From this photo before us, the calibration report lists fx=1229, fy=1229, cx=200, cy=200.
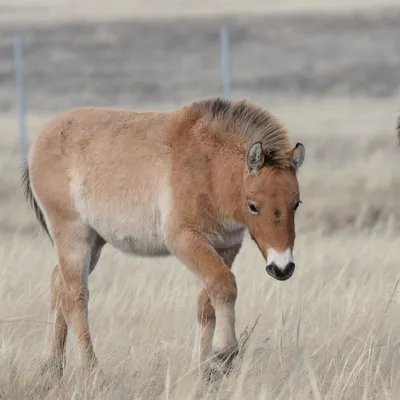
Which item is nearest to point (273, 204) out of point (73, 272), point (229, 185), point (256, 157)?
point (256, 157)

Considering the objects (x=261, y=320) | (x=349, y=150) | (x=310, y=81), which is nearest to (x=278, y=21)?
(x=310, y=81)

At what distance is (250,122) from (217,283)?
100 cm

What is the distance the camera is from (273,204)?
249 inches

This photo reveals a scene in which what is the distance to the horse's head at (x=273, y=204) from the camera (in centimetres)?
623

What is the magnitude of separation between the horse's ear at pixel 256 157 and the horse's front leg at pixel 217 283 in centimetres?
51

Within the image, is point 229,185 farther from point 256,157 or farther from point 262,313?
point 262,313

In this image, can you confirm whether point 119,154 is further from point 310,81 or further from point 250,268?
point 310,81

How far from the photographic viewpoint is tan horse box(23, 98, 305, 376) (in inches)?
250

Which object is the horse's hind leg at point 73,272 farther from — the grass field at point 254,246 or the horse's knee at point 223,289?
the horse's knee at point 223,289

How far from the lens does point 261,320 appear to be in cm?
816

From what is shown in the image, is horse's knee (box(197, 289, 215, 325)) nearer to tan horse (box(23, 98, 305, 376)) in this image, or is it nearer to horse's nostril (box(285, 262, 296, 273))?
tan horse (box(23, 98, 305, 376))

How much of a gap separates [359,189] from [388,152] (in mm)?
2888

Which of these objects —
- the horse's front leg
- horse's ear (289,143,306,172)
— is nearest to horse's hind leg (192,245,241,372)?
the horse's front leg

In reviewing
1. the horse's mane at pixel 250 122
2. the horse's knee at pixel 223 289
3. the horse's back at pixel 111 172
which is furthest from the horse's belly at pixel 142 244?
the horse's mane at pixel 250 122
